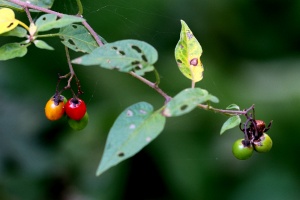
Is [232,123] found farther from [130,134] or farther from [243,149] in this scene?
[130,134]

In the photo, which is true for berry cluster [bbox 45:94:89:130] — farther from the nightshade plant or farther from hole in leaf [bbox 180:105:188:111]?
hole in leaf [bbox 180:105:188:111]

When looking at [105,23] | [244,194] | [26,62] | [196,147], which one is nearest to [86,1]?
[105,23]

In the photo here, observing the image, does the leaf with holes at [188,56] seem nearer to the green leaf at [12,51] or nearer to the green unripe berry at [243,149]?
the green unripe berry at [243,149]

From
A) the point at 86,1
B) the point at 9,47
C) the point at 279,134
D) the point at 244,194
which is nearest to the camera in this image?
the point at 9,47

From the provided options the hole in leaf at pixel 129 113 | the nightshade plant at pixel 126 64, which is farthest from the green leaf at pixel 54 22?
the hole in leaf at pixel 129 113

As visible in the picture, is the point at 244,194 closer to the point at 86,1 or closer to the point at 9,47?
the point at 86,1
